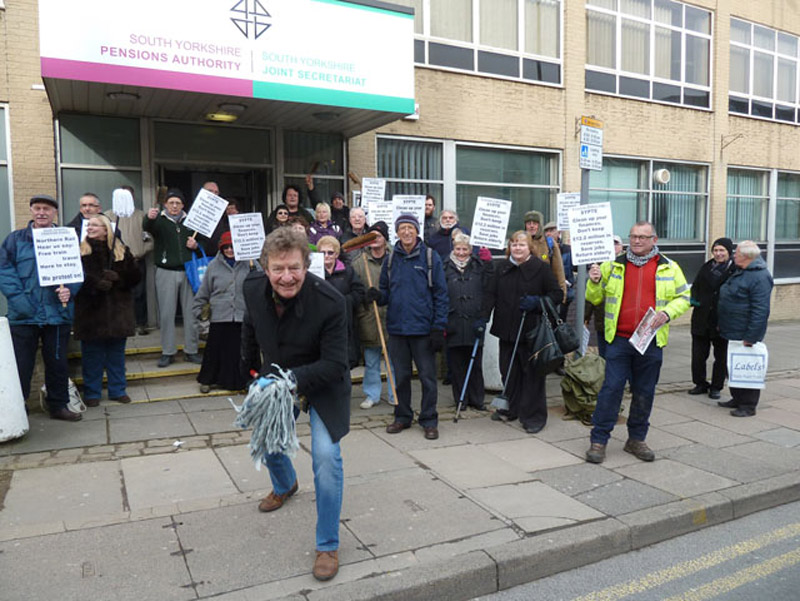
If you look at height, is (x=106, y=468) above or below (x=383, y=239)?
below

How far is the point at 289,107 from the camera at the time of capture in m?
8.68

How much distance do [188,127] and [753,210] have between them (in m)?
14.1

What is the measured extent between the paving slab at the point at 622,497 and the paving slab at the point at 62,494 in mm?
3247

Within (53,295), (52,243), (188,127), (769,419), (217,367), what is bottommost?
(769,419)

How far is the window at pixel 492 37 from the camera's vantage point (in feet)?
38.2

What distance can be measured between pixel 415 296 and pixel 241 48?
12.0ft

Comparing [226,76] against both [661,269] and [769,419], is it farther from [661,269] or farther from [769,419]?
[769,419]

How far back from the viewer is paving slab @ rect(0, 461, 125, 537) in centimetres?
430

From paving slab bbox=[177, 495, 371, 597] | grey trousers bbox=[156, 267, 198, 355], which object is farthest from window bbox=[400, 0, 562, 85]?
paving slab bbox=[177, 495, 371, 597]

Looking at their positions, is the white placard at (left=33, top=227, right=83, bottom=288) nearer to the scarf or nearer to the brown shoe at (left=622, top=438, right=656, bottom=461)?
the scarf

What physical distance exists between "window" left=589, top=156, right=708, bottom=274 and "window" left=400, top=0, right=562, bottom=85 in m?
2.61

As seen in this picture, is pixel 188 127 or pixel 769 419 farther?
pixel 188 127

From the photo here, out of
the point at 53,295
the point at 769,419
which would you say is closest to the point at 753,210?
the point at 769,419

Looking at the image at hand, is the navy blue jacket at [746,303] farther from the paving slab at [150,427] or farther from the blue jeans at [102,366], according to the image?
the blue jeans at [102,366]
